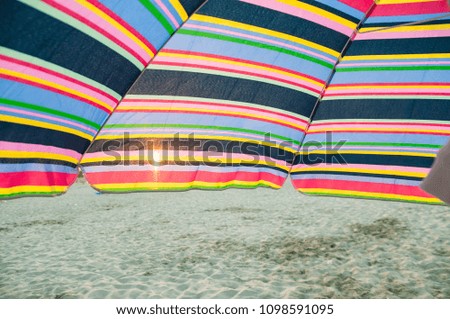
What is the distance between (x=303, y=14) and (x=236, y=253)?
395cm

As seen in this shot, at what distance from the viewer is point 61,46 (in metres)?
1.38

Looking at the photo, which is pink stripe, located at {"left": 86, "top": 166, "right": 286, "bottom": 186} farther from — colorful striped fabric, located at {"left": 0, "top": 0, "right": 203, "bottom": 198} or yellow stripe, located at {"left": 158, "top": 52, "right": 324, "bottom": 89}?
yellow stripe, located at {"left": 158, "top": 52, "right": 324, "bottom": 89}

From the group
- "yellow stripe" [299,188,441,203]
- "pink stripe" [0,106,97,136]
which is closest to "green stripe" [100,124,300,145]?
"pink stripe" [0,106,97,136]

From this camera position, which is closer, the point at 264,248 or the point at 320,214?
the point at 264,248

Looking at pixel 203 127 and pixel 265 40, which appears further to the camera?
pixel 203 127

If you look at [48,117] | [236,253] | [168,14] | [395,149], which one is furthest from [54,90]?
[236,253]

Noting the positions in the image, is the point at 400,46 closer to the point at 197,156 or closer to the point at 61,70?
the point at 197,156

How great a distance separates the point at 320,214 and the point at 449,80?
5941mm

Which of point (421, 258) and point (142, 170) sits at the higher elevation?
point (142, 170)

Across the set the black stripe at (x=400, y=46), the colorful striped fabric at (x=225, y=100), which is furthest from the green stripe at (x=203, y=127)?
the black stripe at (x=400, y=46)

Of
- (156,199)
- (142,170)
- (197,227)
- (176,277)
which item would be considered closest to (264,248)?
(176,277)
